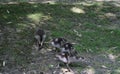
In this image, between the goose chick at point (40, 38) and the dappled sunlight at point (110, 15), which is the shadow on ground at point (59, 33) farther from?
the goose chick at point (40, 38)

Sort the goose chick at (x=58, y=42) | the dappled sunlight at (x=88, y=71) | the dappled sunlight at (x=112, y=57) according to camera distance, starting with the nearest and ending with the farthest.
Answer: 1. the dappled sunlight at (x=88, y=71)
2. the goose chick at (x=58, y=42)
3. the dappled sunlight at (x=112, y=57)

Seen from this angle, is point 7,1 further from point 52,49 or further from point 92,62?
point 92,62

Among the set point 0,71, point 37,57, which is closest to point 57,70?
point 37,57

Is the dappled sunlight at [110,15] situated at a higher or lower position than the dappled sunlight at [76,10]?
lower

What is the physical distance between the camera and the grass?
790 cm

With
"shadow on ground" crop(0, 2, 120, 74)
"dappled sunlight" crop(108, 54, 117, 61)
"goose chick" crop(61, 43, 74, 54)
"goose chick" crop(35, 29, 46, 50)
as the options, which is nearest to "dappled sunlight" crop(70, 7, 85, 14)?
"shadow on ground" crop(0, 2, 120, 74)

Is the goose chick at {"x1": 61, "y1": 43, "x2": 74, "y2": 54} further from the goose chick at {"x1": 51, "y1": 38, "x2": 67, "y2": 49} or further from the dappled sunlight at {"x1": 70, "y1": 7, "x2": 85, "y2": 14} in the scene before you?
the dappled sunlight at {"x1": 70, "y1": 7, "x2": 85, "y2": 14}

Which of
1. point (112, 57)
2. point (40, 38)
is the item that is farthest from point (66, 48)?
point (112, 57)

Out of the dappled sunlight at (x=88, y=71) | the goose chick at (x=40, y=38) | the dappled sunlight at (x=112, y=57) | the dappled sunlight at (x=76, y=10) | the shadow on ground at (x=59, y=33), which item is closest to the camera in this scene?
the dappled sunlight at (x=88, y=71)

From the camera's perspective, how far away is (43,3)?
10.6 meters

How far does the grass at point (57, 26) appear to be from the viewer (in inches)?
311

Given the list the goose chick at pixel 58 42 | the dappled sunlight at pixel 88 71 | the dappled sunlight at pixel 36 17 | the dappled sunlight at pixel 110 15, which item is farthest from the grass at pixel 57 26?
the dappled sunlight at pixel 88 71

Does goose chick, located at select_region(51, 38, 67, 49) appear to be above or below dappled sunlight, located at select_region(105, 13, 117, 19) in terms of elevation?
above

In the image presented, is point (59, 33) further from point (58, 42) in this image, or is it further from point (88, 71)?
point (88, 71)
